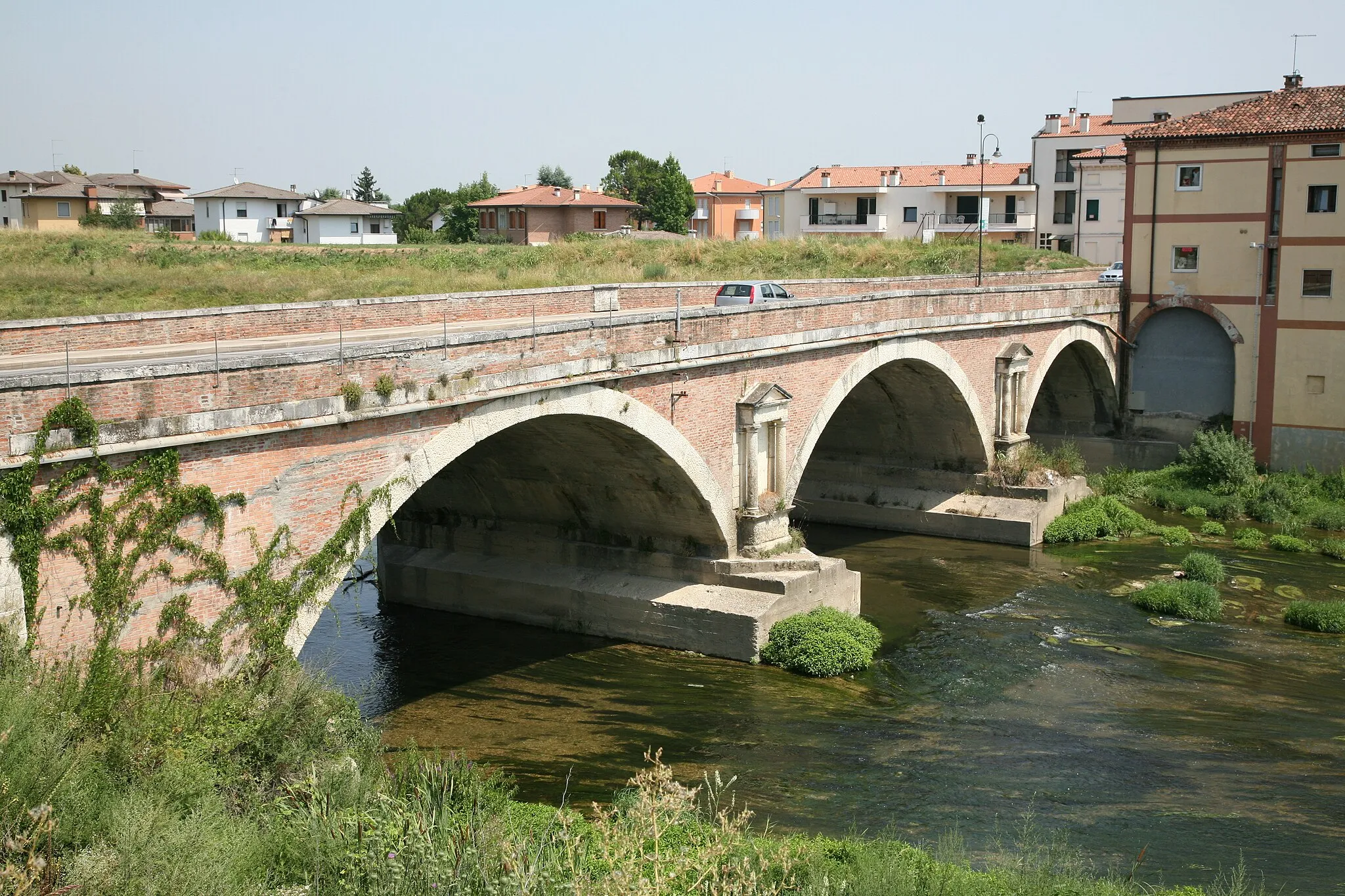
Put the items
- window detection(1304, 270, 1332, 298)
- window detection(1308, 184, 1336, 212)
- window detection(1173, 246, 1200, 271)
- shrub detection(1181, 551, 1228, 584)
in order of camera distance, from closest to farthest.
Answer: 1. shrub detection(1181, 551, 1228, 584)
2. window detection(1308, 184, 1336, 212)
3. window detection(1304, 270, 1332, 298)
4. window detection(1173, 246, 1200, 271)

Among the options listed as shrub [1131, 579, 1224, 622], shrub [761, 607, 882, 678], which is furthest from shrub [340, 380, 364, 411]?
shrub [1131, 579, 1224, 622]

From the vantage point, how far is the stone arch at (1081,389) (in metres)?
37.6

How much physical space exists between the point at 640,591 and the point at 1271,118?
76.5 feet

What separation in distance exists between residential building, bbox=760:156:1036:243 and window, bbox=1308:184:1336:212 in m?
30.1

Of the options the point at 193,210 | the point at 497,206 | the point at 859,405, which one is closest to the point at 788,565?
the point at 859,405

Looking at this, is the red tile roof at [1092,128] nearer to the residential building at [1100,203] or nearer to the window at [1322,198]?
the residential building at [1100,203]

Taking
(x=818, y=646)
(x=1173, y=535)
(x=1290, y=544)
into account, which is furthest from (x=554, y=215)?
(x=818, y=646)

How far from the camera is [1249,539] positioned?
30.6 metres

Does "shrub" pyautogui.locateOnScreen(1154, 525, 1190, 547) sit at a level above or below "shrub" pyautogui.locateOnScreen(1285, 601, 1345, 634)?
above

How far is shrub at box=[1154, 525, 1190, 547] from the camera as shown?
1206 inches

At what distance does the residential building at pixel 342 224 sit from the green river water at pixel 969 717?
46479mm

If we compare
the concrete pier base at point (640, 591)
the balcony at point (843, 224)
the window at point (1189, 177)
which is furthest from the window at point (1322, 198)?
the balcony at point (843, 224)

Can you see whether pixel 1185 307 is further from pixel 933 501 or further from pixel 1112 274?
pixel 1112 274

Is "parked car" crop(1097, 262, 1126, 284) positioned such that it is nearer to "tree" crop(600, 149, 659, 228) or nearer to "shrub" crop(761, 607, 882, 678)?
"shrub" crop(761, 607, 882, 678)
